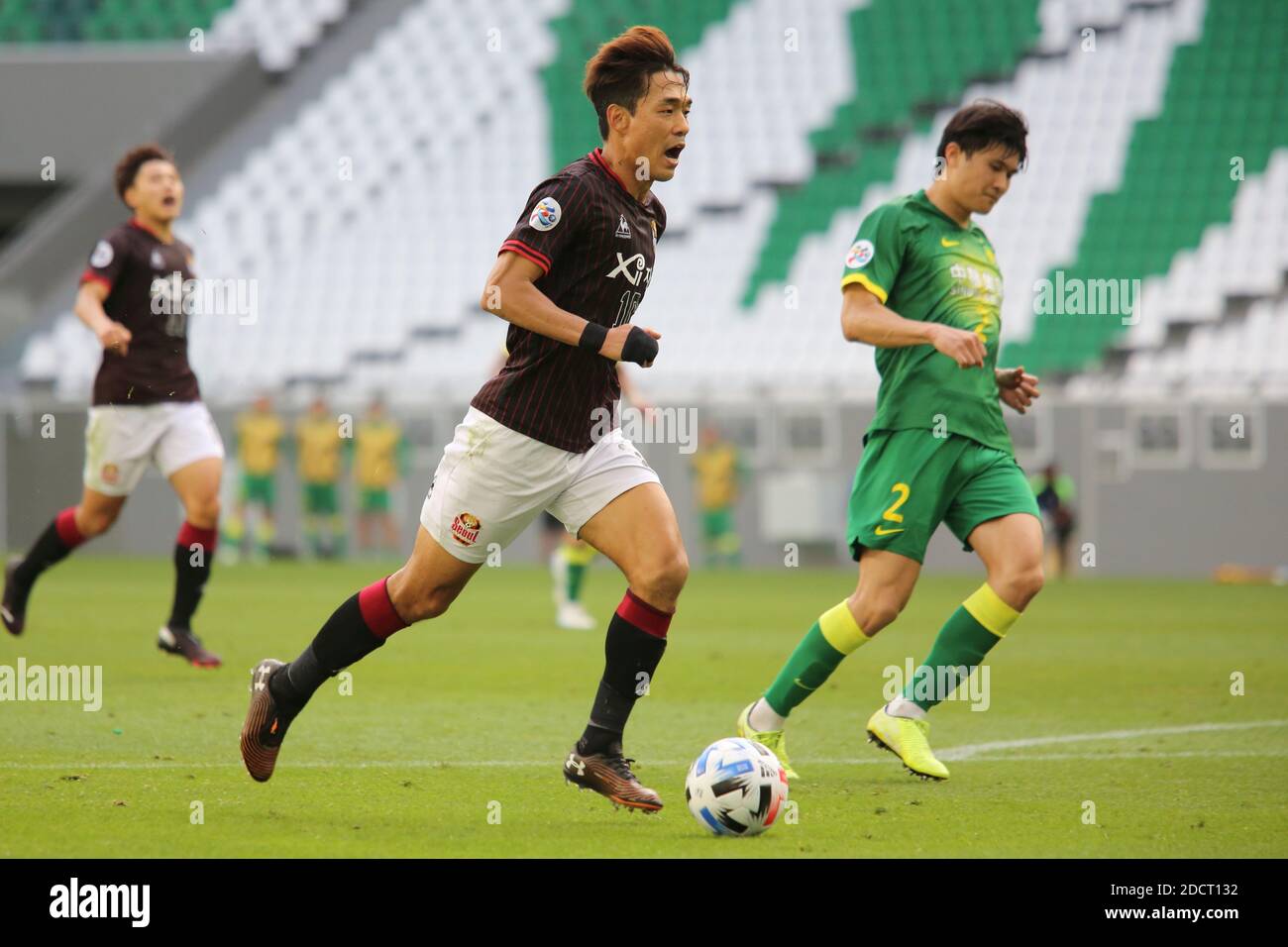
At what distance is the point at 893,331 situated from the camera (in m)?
6.05

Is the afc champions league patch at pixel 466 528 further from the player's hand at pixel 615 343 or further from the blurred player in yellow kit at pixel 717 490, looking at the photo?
the blurred player in yellow kit at pixel 717 490

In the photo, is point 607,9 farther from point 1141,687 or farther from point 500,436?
point 500,436

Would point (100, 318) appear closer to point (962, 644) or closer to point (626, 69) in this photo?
point (626, 69)

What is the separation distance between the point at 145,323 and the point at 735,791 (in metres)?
5.30

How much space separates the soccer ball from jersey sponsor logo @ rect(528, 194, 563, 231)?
5.21ft

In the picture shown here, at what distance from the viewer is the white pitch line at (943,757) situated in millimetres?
6254

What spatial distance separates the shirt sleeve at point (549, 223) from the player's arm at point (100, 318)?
12.8ft

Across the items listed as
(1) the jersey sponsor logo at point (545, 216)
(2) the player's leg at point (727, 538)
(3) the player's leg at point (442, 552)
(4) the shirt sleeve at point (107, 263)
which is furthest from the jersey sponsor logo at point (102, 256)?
(2) the player's leg at point (727, 538)

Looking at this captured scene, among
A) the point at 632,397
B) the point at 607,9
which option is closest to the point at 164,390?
the point at 632,397

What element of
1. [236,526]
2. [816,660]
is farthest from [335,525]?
[816,660]

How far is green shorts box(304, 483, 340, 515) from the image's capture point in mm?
23312

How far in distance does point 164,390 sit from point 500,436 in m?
4.28

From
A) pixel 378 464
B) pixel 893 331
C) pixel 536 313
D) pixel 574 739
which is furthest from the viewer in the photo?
pixel 378 464

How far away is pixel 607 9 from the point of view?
2772 cm
